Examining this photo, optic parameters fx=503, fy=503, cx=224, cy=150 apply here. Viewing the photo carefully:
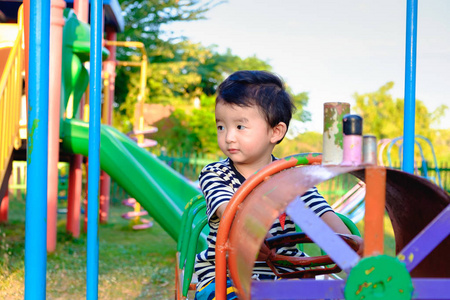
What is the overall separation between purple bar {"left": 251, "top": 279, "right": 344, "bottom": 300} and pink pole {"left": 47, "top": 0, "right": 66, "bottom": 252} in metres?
4.06

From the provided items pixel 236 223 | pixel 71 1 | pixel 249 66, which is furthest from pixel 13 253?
pixel 249 66

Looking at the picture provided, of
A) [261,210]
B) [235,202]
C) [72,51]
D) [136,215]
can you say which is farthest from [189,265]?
[136,215]

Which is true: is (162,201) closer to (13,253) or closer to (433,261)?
(13,253)

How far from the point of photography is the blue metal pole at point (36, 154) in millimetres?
1472

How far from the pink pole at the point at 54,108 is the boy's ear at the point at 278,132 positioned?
3384 millimetres

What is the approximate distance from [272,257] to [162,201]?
10.7 feet

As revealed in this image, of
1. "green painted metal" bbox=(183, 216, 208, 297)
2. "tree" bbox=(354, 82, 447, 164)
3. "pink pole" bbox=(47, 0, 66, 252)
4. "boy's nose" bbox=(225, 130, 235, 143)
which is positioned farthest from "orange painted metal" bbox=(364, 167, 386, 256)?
"tree" bbox=(354, 82, 447, 164)

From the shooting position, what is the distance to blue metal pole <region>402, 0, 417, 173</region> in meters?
1.97

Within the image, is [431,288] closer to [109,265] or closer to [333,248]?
[333,248]

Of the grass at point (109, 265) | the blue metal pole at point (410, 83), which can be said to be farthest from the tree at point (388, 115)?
the blue metal pole at point (410, 83)

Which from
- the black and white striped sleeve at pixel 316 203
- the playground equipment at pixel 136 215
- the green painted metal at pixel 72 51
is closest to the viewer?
the black and white striped sleeve at pixel 316 203

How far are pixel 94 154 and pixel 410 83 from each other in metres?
1.31

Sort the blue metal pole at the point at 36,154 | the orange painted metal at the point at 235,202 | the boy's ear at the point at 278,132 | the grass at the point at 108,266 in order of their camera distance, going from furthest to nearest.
A: 1. the grass at the point at 108,266
2. the boy's ear at the point at 278,132
3. the blue metal pole at the point at 36,154
4. the orange painted metal at the point at 235,202

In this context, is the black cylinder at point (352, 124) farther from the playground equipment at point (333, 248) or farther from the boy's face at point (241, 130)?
the boy's face at point (241, 130)
